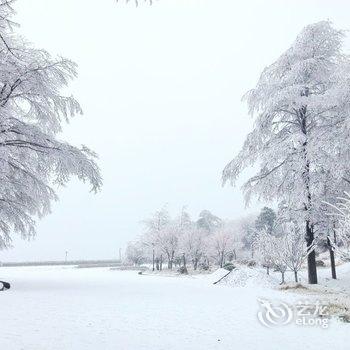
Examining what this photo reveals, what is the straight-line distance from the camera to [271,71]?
19.0 meters

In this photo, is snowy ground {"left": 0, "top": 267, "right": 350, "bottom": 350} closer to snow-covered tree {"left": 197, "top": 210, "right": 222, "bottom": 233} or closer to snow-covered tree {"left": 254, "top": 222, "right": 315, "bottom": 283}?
snow-covered tree {"left": 254, "top": 222, "right": 315, "bottom": 283}

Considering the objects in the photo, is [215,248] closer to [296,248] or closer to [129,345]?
[296,248]

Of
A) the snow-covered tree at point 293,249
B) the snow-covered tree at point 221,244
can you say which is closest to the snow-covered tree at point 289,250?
the snow-covered tree at point 293,249

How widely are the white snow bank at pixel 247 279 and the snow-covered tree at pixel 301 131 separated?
1819 millimetres

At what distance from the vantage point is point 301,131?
18219mm

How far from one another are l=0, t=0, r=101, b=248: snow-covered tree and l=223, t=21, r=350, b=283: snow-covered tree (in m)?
7.58

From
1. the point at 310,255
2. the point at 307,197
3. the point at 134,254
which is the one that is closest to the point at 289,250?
the point at 310,255

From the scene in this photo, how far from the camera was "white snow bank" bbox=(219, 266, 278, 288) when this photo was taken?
17.8m

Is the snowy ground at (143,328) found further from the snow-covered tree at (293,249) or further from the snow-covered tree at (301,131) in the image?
the snow-covered tree at (293,249)

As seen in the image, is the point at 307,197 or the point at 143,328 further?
the point at 307,197

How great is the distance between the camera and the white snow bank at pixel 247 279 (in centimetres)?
1781

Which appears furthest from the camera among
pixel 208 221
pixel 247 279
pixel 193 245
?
pixel 208 221

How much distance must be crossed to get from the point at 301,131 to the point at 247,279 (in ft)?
22.0

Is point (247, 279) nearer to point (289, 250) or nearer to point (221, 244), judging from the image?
point (289, 250)
